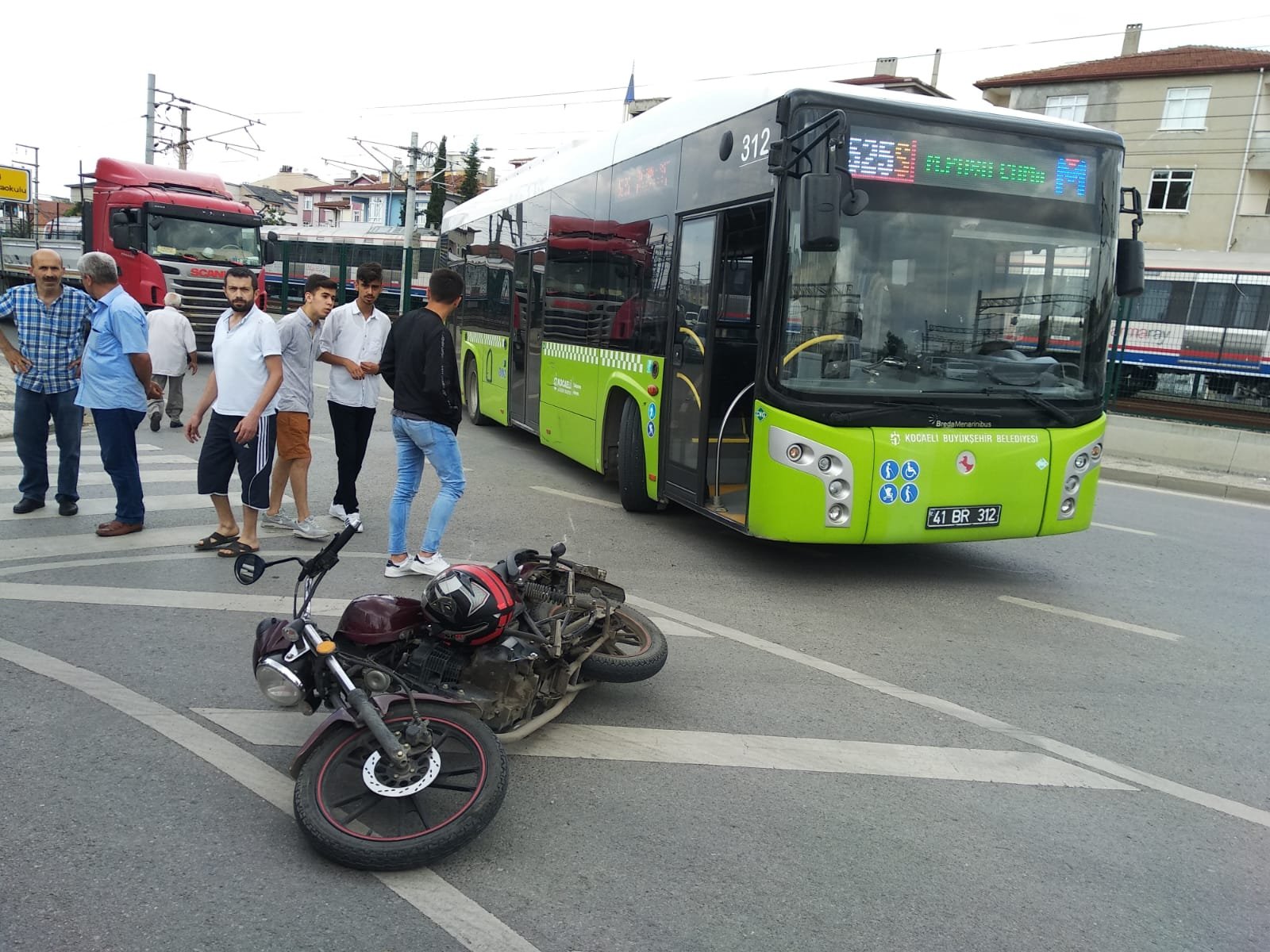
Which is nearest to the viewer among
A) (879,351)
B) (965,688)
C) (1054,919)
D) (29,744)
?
(1054,919)

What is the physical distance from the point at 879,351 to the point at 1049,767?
2852mm

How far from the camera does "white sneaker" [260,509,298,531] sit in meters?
7.23

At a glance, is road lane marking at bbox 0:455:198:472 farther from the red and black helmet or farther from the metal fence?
the metal fence

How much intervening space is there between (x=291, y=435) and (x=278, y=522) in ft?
2.53

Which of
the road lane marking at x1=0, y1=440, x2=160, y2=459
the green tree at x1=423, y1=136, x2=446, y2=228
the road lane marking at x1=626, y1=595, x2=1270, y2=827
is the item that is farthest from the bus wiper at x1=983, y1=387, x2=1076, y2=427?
the green tree at x1=423, y1=136, x2=446, y2=228

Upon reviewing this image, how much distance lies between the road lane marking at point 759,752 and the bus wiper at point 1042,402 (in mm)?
2818

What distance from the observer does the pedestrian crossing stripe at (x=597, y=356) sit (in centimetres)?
814

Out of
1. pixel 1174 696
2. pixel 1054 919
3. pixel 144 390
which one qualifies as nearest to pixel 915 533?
pixel 1174 696

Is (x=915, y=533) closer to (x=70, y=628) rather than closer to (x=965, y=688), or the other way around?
(x=965, y=688)

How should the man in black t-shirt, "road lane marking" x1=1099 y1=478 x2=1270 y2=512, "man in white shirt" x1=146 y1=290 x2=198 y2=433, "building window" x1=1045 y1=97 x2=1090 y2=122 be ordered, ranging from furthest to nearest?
"building window" x1=1045 y1=97 x2=1090 y2=122, "road lane marking" x1=1099 y1=478 x2=1270 y2=512, "man in white shirt" x1=146 y1=290 x2=198 y2=433, the man in black t-shirt

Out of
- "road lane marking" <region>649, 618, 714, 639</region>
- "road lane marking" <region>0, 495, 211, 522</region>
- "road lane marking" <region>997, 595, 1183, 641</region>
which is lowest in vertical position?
"road lane marking" <region>0, 495, 211, 522</region>

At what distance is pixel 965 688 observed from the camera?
4809 mm

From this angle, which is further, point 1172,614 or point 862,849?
point 1172,614

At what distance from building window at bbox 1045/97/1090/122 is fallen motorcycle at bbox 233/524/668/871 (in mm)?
46855
